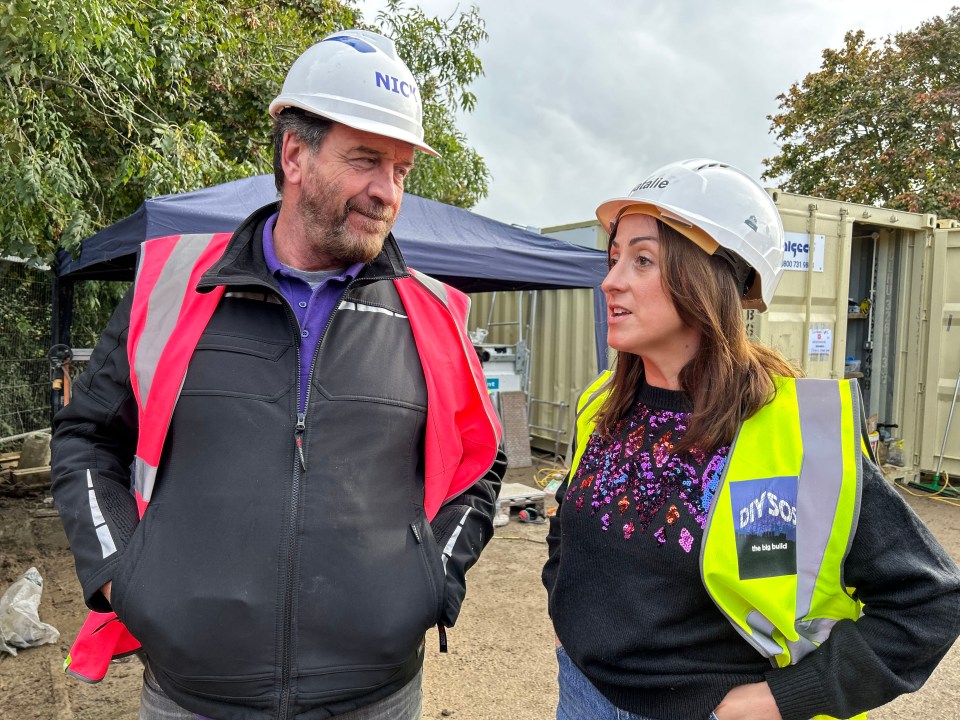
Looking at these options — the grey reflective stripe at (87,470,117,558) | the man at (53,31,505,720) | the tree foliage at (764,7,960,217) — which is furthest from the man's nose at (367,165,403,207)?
the tree foliage at (764,7,960,217)

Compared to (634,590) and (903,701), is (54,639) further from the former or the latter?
(903,701)

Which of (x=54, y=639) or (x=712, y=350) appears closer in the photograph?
(x=712, y=350)

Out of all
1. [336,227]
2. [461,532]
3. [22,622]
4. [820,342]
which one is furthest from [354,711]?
[820,342]

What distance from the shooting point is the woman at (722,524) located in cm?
114

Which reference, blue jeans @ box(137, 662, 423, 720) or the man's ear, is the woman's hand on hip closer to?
blue jeans @ box(137, 662, 423, 720)

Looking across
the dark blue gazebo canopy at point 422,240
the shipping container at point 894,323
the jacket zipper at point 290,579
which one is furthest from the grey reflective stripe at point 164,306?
the shipping container at point 894,323

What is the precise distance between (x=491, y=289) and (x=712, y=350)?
6562 mm

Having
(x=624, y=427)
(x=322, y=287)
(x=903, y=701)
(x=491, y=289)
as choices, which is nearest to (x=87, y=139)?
(x=491, y=289)

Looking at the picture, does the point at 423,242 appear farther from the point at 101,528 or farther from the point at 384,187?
the point at 101,528

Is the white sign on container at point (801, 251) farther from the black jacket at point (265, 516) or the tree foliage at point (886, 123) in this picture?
the tree foliage at point (886, 123)

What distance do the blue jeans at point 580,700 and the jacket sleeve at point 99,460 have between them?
0.95 meters

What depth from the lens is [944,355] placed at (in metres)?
6.93

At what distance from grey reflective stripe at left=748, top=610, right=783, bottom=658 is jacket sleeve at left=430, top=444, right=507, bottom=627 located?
61 centimetres

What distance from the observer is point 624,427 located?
149 cm
